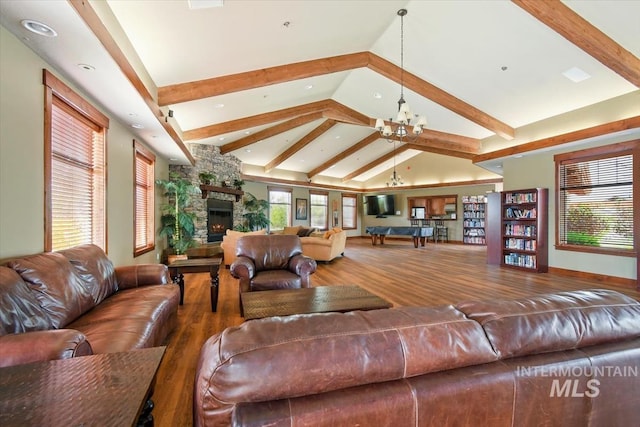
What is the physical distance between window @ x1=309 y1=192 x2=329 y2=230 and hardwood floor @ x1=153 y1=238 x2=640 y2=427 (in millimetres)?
4551

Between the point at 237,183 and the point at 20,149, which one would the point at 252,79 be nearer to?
the point at 20,149

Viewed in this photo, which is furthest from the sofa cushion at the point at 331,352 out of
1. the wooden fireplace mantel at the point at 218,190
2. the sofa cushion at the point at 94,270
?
the wooden fireplace mantel at the point at 218,190

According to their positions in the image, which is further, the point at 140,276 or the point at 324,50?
the point at 324,50

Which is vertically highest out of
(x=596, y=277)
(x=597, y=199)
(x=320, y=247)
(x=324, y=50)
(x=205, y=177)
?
(x=324, y=50)

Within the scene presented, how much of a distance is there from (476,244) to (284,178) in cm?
771

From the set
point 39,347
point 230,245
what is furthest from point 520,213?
point 39,347

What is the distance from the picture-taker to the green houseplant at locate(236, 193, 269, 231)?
912 cm

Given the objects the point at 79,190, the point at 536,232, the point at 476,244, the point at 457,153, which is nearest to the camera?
the point at 79,190

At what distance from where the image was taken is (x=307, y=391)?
2.16 ft

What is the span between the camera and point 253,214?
362 inches

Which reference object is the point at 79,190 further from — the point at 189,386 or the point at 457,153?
the point at 457,153

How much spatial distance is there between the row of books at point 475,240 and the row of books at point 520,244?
14.9ft

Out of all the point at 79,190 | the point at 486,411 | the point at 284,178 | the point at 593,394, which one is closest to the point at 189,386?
the point at 486,411

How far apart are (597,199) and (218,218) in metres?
8.22
